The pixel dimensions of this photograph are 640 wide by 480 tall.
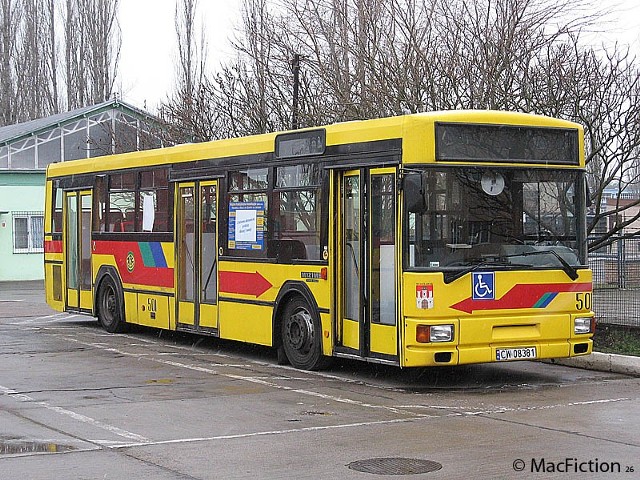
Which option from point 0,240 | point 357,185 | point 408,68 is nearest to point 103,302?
point 408,68

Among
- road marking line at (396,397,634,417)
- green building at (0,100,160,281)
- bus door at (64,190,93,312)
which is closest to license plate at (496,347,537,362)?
road marking line at (396,397,634,417)

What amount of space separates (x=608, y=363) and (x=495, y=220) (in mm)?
3050

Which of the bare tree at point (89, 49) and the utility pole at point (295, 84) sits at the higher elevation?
the bare tree at point (89, 49)

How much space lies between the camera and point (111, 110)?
1752 inches

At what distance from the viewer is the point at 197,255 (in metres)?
17.0

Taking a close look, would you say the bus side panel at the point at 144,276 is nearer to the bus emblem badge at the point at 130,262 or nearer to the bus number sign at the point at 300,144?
the bus emblem badge at the point at 130,262

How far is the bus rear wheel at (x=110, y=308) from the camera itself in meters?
19.6

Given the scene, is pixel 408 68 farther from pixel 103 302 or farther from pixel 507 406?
pixel 507 406

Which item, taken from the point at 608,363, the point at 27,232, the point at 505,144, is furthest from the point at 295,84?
the point at 27,232

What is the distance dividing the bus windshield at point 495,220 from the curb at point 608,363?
1755 millimetres

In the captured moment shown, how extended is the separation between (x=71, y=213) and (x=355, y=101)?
18.7ft

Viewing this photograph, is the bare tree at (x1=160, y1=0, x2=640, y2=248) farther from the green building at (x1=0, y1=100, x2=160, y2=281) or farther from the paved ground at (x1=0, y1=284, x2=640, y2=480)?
the green building at (x1=0, y1=100, x2=160, y2=281)

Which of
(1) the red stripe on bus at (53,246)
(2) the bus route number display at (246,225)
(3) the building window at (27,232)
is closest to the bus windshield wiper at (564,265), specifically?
(2) the bus route number display at (246,225)

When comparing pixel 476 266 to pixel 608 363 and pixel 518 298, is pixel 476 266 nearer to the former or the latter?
pixel 518 298
